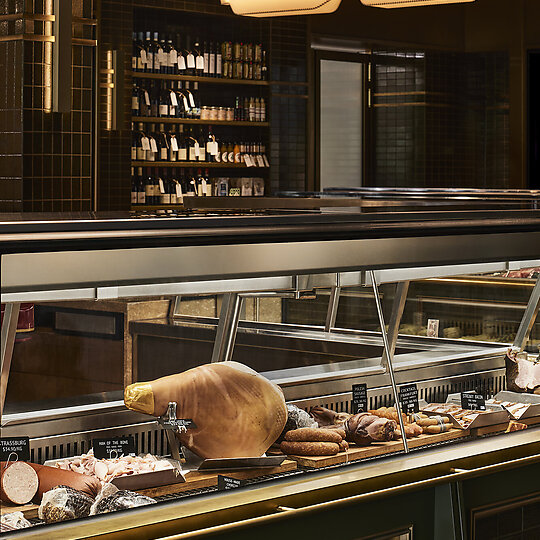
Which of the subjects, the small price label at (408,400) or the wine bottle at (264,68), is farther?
the wine bottle at (264,68)

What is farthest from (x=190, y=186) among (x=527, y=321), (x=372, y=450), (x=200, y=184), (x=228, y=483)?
(x=228, y=483)

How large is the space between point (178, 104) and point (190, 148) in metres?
0.42

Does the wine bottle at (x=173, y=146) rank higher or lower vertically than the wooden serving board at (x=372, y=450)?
higher

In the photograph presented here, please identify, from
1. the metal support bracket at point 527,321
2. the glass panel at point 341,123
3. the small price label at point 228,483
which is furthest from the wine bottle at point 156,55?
the small price label at point 228,483

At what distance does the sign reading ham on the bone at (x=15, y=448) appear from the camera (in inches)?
70.1

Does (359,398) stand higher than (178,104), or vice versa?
(178,104)

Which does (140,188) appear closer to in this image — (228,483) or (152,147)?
(152,147)

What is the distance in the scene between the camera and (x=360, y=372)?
2449 mm

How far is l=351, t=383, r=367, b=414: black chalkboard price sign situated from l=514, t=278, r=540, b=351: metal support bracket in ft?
2.25

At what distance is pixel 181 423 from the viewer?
2.01 m

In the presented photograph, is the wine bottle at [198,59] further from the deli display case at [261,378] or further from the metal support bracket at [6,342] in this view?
the metal support bracket at [6,342]

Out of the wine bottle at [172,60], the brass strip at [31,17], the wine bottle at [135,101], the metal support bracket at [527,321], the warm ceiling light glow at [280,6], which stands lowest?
the metal support bracket at [527,321]

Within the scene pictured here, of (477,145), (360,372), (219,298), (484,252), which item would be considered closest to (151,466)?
(219,298)

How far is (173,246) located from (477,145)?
10750 mm
